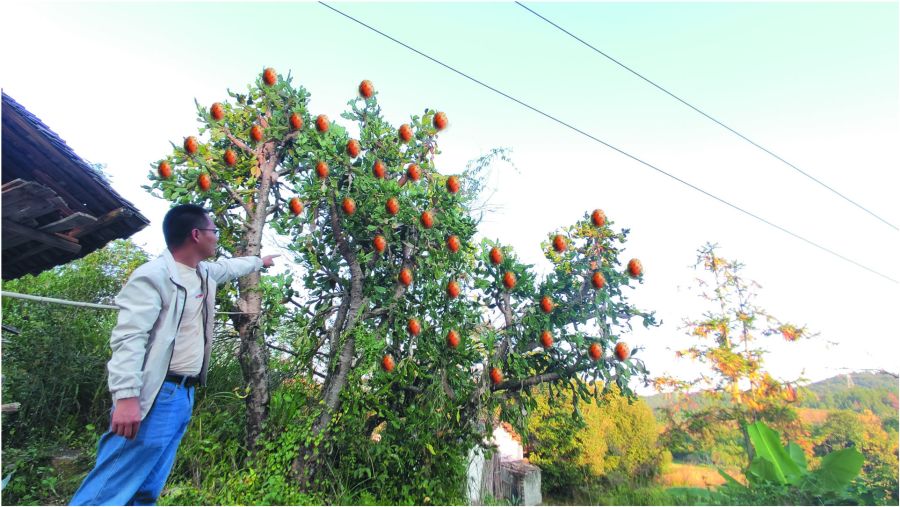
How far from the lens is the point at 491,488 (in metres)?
4.03

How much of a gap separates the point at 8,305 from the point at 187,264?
13.5 ft

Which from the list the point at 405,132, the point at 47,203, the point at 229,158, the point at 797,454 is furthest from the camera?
the point at 797,454

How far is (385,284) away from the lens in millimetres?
3564

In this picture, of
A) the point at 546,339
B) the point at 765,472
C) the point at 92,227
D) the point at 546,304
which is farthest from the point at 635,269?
the point at 92,227

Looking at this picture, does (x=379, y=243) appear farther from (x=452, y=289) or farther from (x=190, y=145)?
(x=190, y=145)

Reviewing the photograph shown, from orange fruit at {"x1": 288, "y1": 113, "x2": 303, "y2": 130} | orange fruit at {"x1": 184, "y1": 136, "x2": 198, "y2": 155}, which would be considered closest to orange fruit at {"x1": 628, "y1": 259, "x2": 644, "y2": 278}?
orange fruit at {"x1": 288, "y1": 113, "x2": 303, "y2": 130}

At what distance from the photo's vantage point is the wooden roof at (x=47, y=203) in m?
2.67

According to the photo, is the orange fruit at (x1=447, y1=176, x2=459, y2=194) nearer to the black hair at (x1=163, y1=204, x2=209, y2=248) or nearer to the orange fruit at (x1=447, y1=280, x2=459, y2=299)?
the orange fruit at (x1=447, y1=280, x2=459, y2=299)

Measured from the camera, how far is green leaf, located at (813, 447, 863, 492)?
132 inches

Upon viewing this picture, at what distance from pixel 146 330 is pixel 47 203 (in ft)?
6.68

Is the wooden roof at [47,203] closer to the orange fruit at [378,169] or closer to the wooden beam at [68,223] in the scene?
the wooden beam at [68,223]

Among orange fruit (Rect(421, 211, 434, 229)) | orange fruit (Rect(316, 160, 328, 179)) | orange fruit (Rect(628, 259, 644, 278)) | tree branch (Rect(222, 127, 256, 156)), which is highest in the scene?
tree branch (Rect(222, 127, 256, 156))

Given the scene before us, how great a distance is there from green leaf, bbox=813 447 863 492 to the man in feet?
14.7

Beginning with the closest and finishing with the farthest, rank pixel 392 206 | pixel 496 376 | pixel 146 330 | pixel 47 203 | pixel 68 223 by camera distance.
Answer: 1. pixel 146 330
2. pixel 47 203
3. pixel 68 223
4. pixel 496 376
5. pixel 392 206
